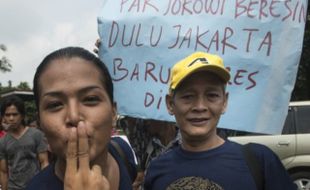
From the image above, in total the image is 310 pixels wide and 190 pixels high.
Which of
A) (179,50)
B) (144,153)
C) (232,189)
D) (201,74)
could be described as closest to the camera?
(232,189)

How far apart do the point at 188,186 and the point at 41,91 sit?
38.8 inches

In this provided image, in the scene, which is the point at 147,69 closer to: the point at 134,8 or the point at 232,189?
the point at 134,8

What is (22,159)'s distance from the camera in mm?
5777

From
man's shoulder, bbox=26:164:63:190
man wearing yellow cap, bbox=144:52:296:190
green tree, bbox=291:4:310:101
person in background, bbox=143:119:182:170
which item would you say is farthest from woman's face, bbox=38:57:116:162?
green tree, bbox=291:4:310:101

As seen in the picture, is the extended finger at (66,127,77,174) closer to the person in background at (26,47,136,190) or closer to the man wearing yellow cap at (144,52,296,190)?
the person in background at (26,47,136,190)

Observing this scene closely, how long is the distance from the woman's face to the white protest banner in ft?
5.58

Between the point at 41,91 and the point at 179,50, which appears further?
the point at 179,50

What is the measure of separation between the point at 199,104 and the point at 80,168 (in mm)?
1192

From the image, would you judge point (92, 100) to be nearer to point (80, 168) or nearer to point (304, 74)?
point (80, 168)

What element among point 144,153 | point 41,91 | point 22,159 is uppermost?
point 41,91

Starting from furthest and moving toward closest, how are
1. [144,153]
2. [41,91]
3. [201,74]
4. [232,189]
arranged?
[144,153] < [201,74] < [232,189] < [41,91]

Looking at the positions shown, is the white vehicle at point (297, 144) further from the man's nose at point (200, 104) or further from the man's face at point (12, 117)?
the man's nose at point (200, 104)

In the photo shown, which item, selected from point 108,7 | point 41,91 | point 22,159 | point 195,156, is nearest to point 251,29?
point 108,7

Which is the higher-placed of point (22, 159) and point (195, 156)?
point (195, 156)
